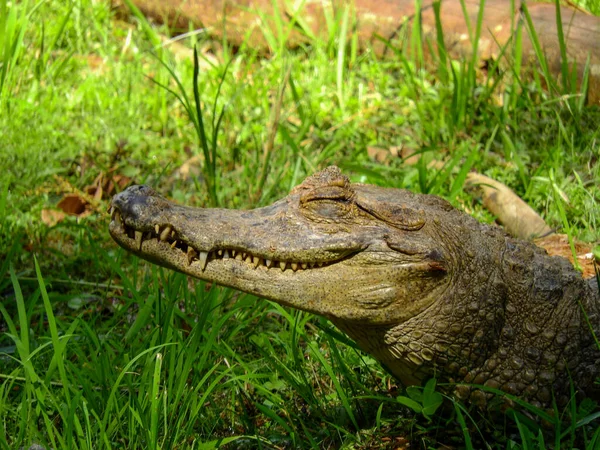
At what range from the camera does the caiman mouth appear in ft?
9.92

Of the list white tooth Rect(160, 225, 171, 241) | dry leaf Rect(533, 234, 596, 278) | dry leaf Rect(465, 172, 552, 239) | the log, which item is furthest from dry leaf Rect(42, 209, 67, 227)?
dry leaf Rect(533, 234, 596, 278)

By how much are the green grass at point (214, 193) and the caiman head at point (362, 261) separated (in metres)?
0.22

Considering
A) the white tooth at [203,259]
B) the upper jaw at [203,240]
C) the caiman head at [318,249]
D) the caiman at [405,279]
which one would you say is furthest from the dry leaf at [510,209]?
the white tooth at [203,259]

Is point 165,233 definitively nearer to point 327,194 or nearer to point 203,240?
A: point 203,240

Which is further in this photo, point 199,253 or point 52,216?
point 52,216

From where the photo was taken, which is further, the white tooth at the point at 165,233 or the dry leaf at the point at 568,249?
the dry leaf at the point at 568,249

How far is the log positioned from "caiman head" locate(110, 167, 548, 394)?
2.78 meters

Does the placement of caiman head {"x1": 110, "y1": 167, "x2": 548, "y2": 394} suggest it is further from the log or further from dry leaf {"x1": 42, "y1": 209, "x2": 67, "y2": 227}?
the log

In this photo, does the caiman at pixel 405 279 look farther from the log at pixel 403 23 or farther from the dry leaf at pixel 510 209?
the log at pixel 403 23

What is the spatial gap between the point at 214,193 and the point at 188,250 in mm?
1638

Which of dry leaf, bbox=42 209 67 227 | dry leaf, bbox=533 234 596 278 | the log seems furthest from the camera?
the log

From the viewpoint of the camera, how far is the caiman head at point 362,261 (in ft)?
9.61

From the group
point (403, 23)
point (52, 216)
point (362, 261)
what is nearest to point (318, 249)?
point (362, 261)

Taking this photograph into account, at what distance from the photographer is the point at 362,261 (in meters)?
2.99
